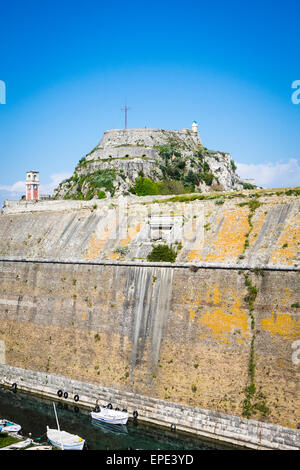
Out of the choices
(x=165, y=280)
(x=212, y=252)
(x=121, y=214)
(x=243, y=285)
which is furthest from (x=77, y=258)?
(x=243, y=285)

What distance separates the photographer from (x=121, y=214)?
27016mm

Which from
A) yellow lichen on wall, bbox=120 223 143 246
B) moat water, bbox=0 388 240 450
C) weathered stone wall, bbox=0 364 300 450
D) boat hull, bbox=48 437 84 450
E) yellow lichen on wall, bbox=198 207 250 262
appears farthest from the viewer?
yellow lichen on wall, bbox=120 223 143 246

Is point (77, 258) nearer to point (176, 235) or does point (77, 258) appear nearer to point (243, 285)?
point (176, 235)

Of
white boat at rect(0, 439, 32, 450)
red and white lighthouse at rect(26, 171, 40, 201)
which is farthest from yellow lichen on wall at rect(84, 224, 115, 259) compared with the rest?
red and white lighthouse at rect(26, 171, 40, 201)

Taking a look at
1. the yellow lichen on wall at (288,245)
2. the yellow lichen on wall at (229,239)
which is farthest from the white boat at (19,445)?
the yellow lichen on wall at (288,245)

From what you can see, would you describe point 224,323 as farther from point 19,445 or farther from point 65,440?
point 19,445

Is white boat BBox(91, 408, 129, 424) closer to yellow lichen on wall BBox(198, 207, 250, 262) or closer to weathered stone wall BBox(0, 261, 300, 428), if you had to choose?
weathered stone wall BBox(0, 261, 300, 428)

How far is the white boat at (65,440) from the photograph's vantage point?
17.4m

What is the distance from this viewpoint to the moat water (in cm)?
1795

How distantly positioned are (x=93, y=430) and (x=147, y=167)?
26692 mm

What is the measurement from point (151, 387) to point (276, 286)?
677 centimetres

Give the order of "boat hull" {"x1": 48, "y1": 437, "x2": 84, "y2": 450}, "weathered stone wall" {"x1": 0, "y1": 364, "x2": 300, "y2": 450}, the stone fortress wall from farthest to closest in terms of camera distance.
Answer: the stone fortress wall, "boat hull" {"x1": 48, "y1": 437, "x2": 84, "y2": 450}, "weathered stone wall" {"x1": 0, "y1": 364, "x2": 300, "y2": 450}

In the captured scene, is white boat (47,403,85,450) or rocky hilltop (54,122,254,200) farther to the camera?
rocky hilltop (54,122,254,200)
